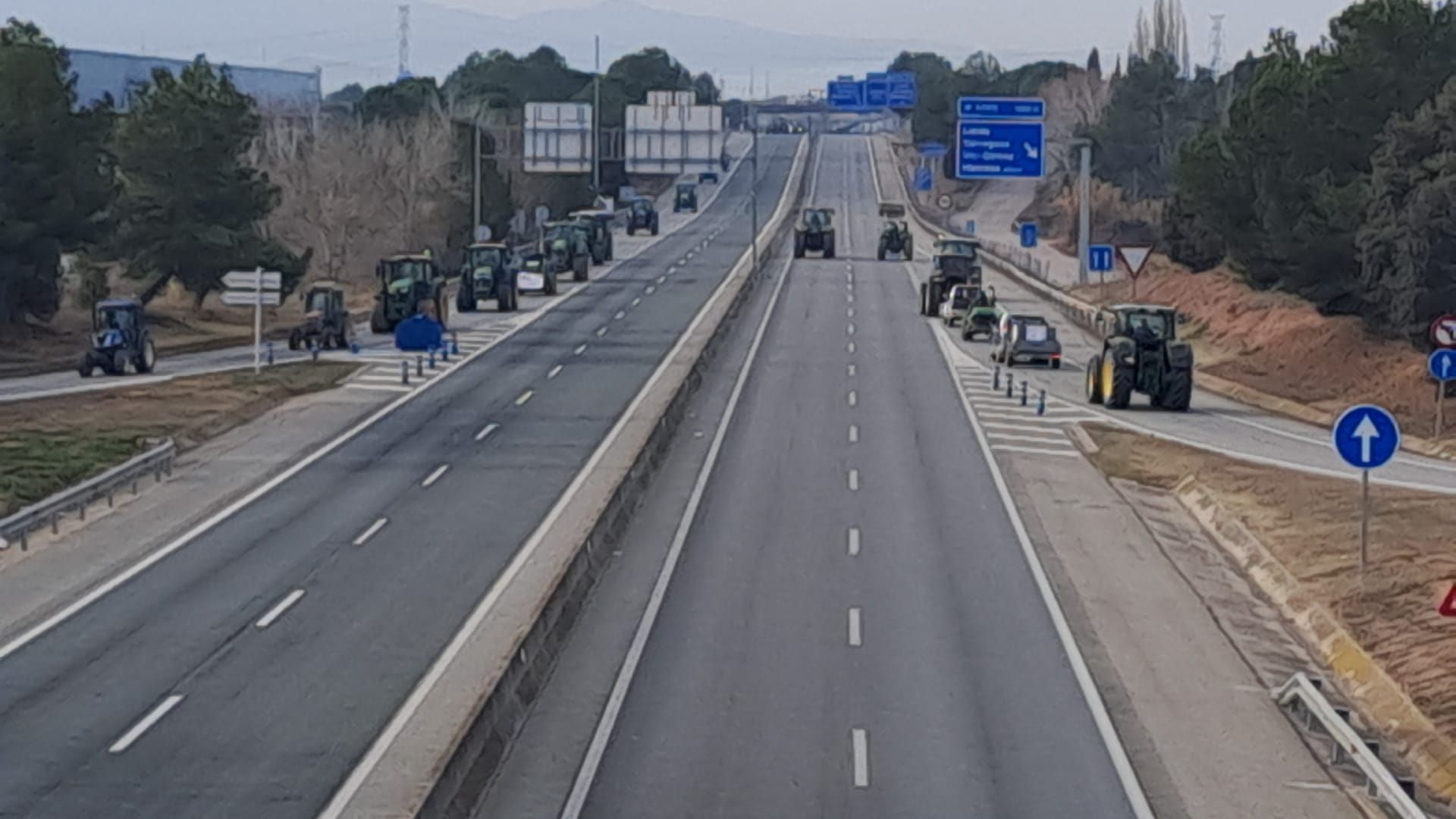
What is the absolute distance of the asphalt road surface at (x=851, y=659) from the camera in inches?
781

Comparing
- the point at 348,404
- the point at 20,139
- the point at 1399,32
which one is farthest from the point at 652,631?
the point at 1399,32

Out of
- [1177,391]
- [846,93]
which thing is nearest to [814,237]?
[846,93]

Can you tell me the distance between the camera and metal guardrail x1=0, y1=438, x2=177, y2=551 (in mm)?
32438

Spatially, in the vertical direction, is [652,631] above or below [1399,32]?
below

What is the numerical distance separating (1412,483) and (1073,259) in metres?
80.6

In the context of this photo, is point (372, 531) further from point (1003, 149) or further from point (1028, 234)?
point (1028, 234)

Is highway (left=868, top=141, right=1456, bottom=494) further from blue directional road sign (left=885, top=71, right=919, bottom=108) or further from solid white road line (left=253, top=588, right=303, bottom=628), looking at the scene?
blue directional road sign (left=885, top=71, right=919, bottom=108)

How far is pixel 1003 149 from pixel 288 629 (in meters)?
54.1

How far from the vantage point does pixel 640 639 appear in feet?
86.8

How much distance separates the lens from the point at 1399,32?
67.1 metres

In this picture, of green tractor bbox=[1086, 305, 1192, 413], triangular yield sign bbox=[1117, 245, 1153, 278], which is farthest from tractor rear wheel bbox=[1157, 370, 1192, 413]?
triangular yield sign bbox=[1117, 245, 1153, 278]

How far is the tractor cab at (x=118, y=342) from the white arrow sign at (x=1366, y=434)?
1540 inches

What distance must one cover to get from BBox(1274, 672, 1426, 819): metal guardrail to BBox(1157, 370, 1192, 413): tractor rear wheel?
27127mm

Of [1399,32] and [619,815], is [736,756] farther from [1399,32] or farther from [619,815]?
[1399,32]
